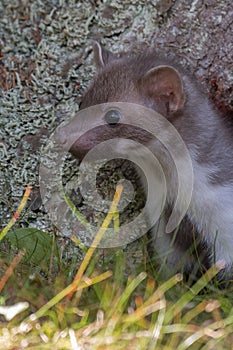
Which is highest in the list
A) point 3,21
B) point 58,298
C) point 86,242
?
point 3,21

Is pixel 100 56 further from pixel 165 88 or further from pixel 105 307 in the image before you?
pixel 105 307

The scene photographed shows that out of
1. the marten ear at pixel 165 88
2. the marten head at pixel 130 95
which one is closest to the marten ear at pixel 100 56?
the marten head at pixel 130 95

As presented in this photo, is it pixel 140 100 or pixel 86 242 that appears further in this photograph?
pixel 86 242

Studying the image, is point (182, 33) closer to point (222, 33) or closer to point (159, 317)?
point (222, 33)

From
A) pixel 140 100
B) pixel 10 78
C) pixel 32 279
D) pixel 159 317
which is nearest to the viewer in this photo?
pixel 159 317

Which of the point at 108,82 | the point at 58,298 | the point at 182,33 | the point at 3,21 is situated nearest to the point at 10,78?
the point at 3,21

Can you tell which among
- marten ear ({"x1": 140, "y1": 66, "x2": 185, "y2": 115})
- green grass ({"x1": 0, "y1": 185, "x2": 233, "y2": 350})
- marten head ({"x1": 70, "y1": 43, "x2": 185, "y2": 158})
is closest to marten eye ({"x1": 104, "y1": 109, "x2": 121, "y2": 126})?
marten head ({"x1": 70, "y1": 43, "x2": 185, "y2": 158})

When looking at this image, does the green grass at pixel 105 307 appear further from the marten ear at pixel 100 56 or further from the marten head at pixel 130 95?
the marten ear at pixel 100 56
